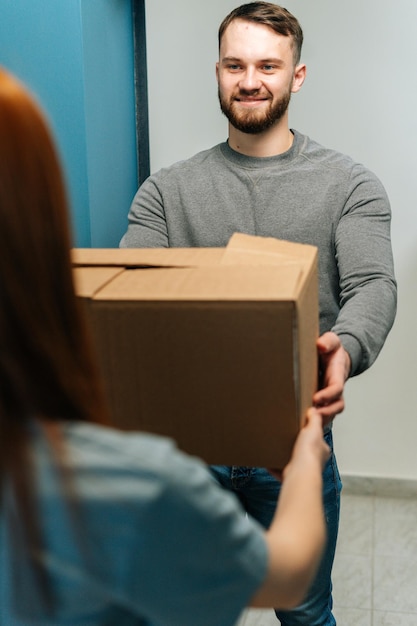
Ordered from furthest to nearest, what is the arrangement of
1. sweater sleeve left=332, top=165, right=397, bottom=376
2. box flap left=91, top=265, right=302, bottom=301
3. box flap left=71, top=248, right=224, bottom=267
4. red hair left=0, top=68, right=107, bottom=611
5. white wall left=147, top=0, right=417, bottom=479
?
white wall left=147, top=0, right=417, bottom=479 → sweater sleeve left=332, top=165, right=397, bottom=376 → box flap left=71, top=248, right=224, bottom=267 → box flap left=91, top=265, right=302, bottom=301 → red hair left=0, top=68, right=107, bottom=611

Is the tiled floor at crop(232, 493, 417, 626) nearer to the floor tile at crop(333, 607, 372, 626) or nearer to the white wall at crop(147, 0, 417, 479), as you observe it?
the floor tile at crop(333, 607, 372, 626)

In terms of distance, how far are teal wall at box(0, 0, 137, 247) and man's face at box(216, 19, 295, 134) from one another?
13.8 inches

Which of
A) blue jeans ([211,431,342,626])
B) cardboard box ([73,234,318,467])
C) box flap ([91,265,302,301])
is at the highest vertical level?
box flap ([91,265,302,301])

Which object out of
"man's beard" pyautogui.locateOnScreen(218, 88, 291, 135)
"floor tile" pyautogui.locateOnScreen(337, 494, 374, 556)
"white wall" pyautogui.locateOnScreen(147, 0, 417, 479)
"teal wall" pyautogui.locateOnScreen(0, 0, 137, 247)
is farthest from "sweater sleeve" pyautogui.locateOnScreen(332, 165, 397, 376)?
"floor tile" pyautogui.locateOnScreen(337, 494, 374, 556)

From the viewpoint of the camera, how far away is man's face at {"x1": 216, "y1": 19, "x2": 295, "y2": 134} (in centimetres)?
162

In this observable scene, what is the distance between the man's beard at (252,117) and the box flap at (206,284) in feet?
2.55

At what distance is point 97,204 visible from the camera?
193 cm

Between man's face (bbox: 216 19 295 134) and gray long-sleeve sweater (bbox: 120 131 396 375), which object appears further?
man's face (bbox: 216 19 295 134)

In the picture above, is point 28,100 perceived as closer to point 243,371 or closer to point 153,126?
point 243,371

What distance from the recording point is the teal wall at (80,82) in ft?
5.73

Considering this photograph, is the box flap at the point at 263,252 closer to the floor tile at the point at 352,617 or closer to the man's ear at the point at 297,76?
the man's ear at the point at 297,76

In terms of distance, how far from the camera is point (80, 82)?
70.0 inches

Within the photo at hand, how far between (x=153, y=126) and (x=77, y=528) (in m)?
1.91

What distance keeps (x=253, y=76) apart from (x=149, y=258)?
2.65 ft
